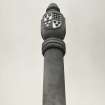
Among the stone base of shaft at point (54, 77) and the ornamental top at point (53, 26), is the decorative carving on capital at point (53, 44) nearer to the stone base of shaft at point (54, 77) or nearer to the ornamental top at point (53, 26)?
the stone base of shaft at point (54, 77)

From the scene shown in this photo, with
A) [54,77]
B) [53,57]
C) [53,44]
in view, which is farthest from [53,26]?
[54,77]

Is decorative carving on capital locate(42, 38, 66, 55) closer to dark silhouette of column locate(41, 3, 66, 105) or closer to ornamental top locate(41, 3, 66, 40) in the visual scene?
dark silhouette of column locate(41, 3, 66, 105)

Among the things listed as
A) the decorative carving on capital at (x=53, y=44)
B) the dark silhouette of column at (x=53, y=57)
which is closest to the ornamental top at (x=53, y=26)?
the dark silhouette of column at (x=53, y=57)

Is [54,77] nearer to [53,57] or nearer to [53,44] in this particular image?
[53,57]

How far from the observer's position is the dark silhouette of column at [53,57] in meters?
4.02

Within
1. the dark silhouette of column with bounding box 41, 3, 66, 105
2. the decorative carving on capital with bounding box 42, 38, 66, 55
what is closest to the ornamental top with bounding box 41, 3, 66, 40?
the dark silhouette of column with bounding box 41, 3, 66, 105

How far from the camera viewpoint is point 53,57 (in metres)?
4.47

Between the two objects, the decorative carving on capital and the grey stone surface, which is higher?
the decorative carving on capital

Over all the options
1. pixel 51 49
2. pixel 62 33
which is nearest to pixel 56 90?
pixel 51 49

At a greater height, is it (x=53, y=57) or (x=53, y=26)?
(x=53, y=26)

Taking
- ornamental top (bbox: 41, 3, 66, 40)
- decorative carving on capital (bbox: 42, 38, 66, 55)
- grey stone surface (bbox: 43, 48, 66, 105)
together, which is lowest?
grey stone surface (bbox: 43, 48, 66, 105)

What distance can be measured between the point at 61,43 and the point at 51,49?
0.20 meters

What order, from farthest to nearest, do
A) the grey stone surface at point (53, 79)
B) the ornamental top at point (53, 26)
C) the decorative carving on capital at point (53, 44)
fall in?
the ornamental top at point (53, 26) < the decorative carving on capital at point (53, 44) < the grey stone surface at point (53, 79)

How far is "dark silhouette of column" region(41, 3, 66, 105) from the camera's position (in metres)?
4.02
